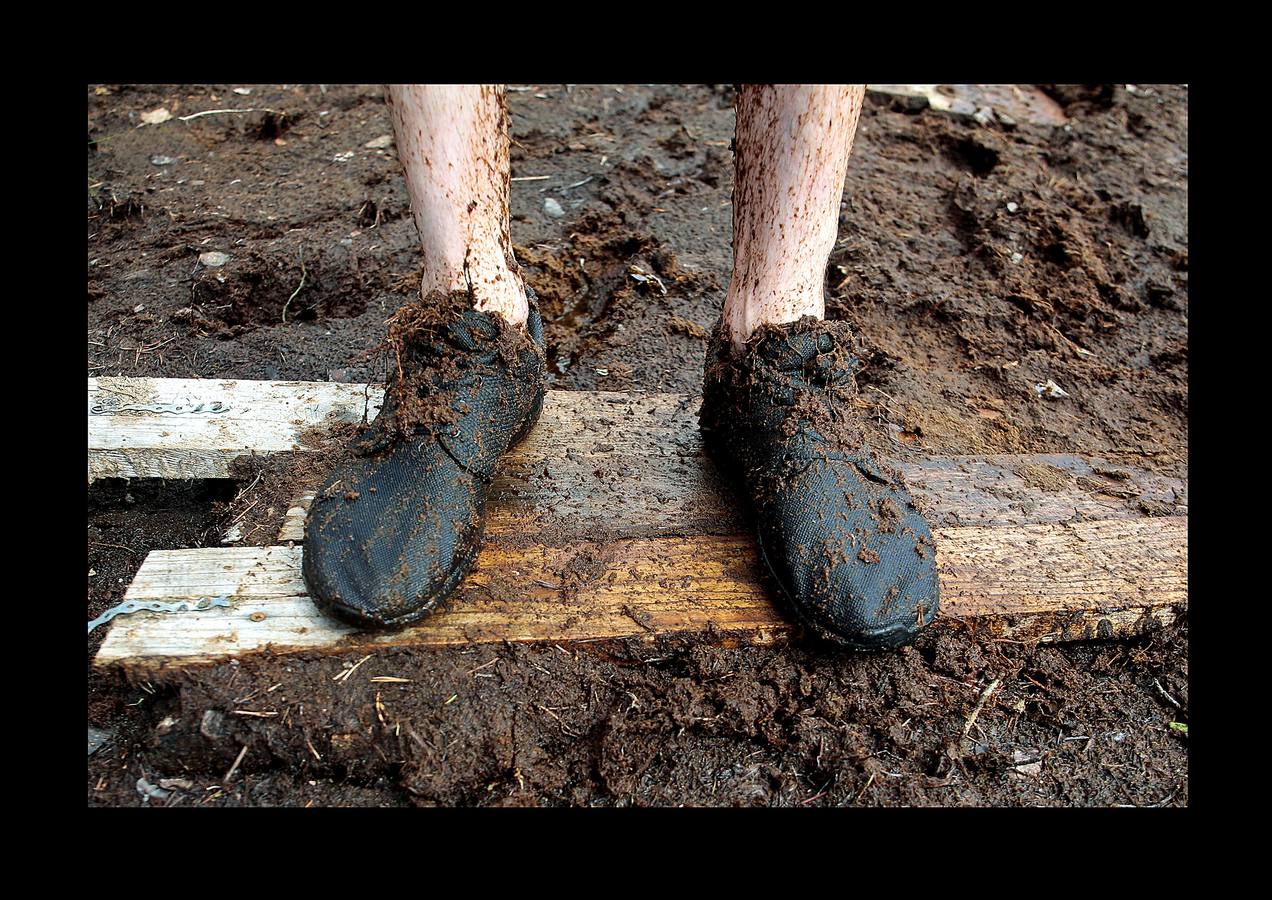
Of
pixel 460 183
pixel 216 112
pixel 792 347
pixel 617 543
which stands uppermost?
pixel 460 183

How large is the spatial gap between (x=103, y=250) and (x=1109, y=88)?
14.5 feet

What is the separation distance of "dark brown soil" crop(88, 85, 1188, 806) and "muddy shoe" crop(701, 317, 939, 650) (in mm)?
141

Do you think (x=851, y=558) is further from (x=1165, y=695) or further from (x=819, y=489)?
(x=1165, y=695)

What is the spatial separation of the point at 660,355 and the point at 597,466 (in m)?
0.75

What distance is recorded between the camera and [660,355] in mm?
2645

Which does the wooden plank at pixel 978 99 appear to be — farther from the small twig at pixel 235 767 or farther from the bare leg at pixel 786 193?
the small twig at pixel 235 767

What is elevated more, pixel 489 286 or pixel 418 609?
pixel 489 286

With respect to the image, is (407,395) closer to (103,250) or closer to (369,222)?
(369,222)

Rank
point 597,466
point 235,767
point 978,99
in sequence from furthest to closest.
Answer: point 978,99 → point 597,466 → point 235,767

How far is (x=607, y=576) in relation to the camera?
1.72 metres

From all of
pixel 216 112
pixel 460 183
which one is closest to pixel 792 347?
pixel 460 183

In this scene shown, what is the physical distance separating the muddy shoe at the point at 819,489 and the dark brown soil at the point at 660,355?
5.5 inches

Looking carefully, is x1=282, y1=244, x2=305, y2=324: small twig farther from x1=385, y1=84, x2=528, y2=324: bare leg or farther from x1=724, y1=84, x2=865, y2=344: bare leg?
x1=724, y1=84, x2=865, y2=344: bare leg

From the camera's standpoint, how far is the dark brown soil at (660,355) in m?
1.55
